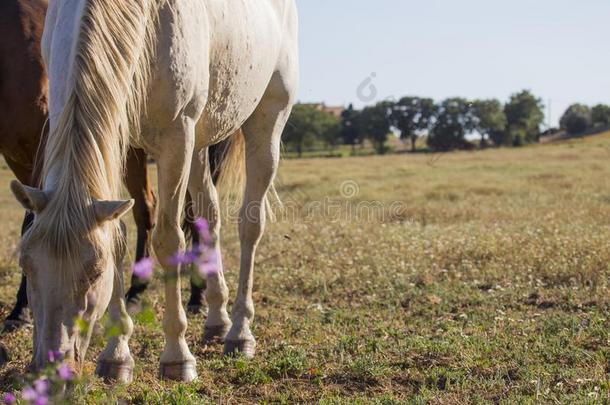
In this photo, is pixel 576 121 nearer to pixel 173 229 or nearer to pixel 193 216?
pixel 193 216

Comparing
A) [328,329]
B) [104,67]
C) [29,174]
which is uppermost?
[104,67]

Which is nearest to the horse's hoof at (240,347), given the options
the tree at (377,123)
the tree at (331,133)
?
the tree at (377,123)

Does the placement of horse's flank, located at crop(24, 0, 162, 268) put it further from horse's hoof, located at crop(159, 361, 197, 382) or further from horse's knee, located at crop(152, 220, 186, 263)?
horse's hoof, located at crop(159, 361, 197, 382)

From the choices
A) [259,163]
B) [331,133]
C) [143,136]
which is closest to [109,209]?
[143,136]

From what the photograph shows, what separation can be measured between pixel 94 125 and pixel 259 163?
8.27 ft

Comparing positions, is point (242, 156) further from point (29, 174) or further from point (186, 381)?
point (186, 381)

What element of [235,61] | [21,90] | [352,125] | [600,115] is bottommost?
[21,90]

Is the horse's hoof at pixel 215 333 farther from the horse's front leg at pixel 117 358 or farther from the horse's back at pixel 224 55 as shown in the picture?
the horse's back at pixel 224 55

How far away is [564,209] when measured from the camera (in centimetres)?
1128

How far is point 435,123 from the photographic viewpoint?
2041 centimetres

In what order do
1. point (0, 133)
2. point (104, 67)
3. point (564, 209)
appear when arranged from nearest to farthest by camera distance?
1. point (104, 67)
2. point (0, 133)
3. point (564, 209)

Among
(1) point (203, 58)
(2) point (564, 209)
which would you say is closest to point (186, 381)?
(1) point (203, 58)

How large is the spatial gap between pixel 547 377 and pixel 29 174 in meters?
3.71

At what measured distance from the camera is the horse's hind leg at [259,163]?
17.3 ft
